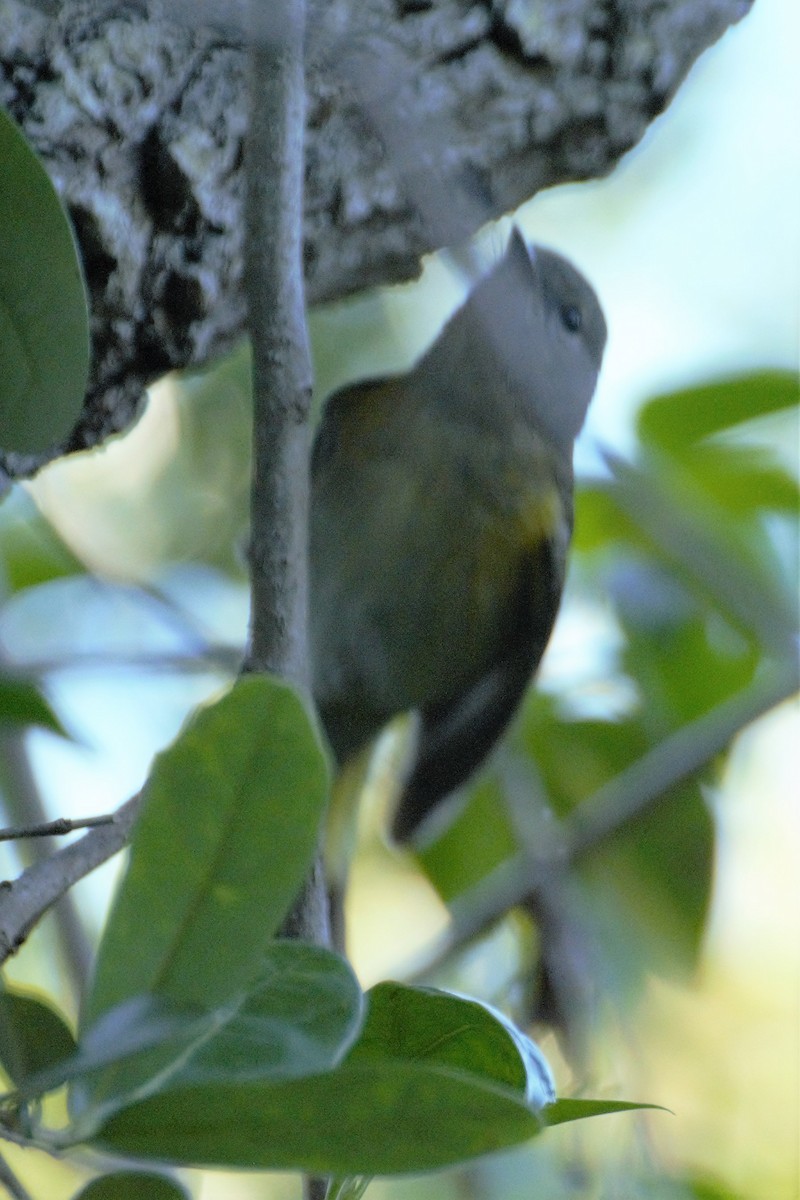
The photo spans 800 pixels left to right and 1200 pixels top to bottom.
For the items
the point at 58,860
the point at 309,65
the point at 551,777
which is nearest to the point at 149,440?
the point at 551,777

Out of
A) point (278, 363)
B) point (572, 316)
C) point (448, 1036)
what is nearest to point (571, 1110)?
point (448, 1036)

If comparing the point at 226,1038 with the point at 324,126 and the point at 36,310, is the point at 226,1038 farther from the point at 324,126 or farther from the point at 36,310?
the point at 324,126

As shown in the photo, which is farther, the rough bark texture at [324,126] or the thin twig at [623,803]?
the thin twig at [623,803]

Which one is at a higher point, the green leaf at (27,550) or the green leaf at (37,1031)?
the green leaf at (37,1031)

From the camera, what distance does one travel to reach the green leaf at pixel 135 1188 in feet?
3.07

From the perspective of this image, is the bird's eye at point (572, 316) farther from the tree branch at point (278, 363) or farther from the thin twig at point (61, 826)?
the thin twig at point (61, 826)

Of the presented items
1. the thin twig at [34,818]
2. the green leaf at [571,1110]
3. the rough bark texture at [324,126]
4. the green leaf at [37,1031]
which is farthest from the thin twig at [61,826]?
the thin twig at [34,818]

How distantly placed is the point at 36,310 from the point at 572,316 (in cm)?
199

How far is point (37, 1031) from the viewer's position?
0.92m

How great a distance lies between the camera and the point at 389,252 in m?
1.80

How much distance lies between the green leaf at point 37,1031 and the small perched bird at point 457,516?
1.75 m

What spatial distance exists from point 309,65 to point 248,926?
1223 mm

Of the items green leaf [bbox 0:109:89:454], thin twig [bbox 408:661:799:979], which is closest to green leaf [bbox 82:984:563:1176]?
green leaf [bbox 0:109:89:454]

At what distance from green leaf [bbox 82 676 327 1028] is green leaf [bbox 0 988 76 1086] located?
0.16m
